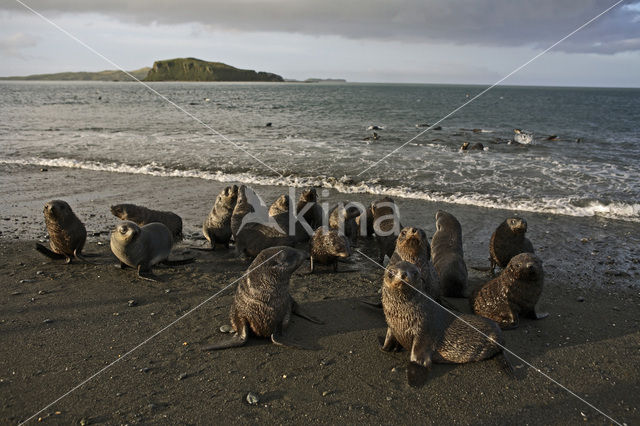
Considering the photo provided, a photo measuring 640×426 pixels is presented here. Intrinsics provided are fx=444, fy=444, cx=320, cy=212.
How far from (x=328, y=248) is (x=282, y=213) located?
1.98 meters

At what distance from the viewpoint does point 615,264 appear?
26.7ft

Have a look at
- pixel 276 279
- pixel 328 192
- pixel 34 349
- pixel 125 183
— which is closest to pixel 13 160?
pixel 125 183

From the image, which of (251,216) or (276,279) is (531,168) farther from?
(276,279)

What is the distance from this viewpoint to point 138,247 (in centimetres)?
768

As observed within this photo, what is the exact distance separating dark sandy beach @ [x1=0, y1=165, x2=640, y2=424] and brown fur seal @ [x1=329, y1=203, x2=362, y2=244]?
94 centimetres

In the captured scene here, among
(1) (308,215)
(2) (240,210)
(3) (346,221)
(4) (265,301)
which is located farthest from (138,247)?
(3) (346,221)

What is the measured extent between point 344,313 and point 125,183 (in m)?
11.0

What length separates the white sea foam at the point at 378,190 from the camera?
11.5m

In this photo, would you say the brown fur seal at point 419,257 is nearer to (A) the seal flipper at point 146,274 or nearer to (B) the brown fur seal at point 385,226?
(B) the brown fur seal at point 385,226

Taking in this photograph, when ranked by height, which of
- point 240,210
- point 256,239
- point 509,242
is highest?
point 240,210

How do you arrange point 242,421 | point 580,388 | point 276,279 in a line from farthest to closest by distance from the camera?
point 276,279 < point 580,388 < point 242,421

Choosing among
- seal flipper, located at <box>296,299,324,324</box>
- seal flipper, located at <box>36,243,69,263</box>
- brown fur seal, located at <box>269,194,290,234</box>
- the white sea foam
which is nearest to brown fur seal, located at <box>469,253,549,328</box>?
seal flipper, located at <box>296,299,324,324</box>

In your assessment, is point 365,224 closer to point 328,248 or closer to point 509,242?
point 328,248

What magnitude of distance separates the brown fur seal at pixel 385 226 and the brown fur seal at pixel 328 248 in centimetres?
109
